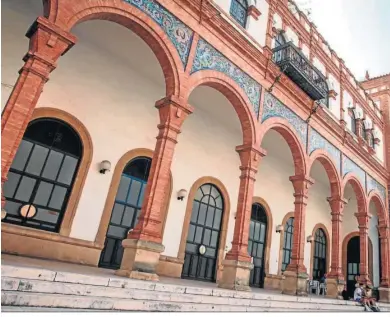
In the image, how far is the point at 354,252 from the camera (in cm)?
1603

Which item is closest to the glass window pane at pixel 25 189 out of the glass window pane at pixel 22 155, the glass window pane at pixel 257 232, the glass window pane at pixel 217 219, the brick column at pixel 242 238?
the glass window pane at pixel 22 155

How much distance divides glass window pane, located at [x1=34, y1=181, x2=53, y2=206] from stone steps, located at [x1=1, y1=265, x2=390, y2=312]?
11.7 ft

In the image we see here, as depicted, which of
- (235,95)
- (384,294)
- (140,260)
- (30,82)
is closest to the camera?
(30,82)

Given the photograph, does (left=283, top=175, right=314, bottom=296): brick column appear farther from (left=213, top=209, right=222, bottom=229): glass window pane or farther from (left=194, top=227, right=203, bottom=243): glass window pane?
(left=194, top=227, right=203, bottom=243): glass window pane

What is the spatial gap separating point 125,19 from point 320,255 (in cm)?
1404

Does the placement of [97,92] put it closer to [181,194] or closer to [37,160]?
[37,160]

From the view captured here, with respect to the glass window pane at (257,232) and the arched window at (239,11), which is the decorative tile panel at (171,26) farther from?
the glass window pane at (257,232)

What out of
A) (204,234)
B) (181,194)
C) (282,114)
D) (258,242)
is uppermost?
(282,114)

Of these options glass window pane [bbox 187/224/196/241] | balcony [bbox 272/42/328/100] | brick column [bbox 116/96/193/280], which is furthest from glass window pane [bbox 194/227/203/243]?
balcony [bbox 272/42/328/100]

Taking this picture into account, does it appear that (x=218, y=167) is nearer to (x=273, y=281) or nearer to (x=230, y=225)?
(x=230, y=225)

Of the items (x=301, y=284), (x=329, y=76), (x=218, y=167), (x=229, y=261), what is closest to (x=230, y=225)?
(x=218, y=167)

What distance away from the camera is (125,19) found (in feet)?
20.8

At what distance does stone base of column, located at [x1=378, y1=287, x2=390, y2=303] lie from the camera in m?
13.6

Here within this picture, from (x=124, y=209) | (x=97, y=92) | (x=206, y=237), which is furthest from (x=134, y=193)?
(x=206, y=237)
